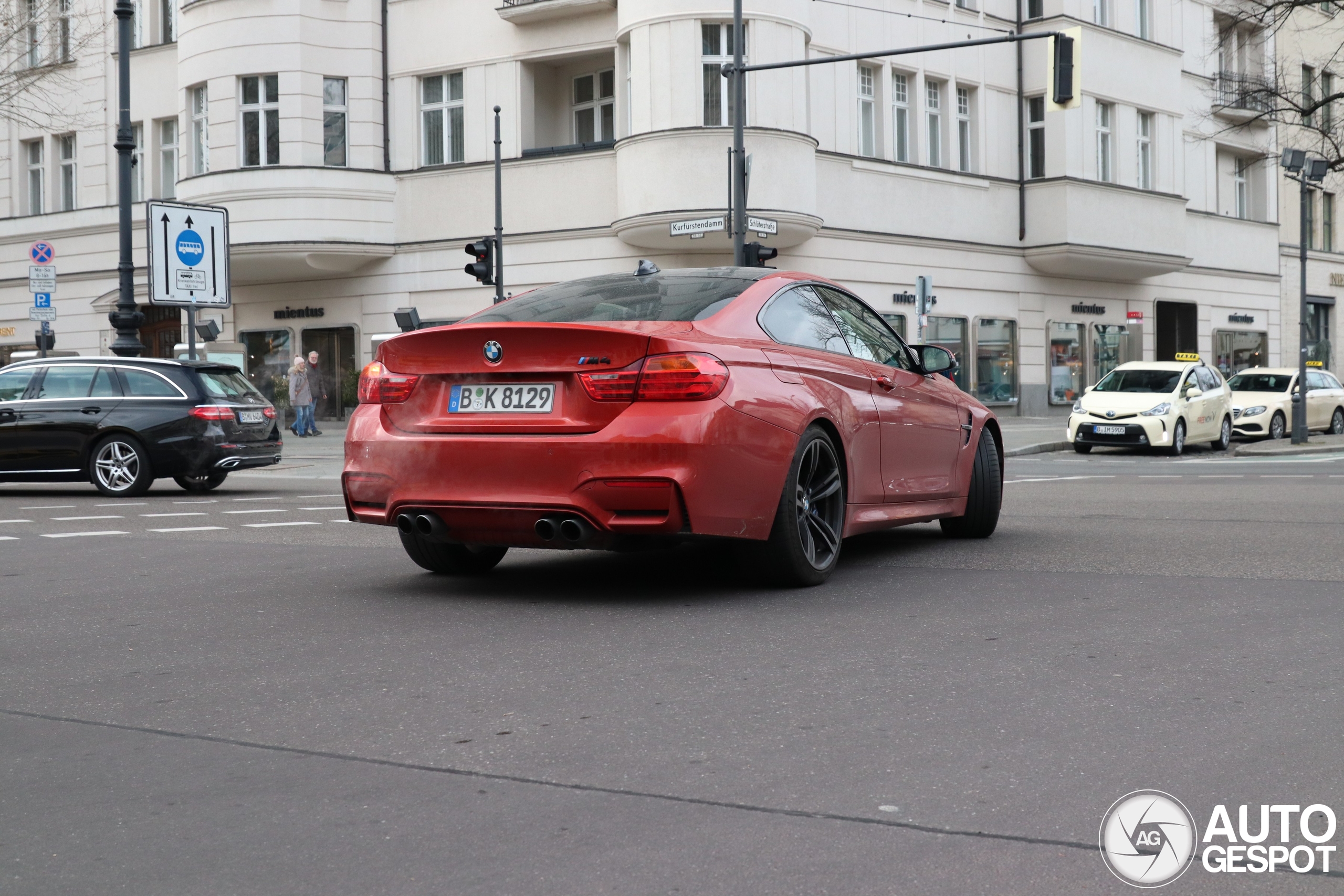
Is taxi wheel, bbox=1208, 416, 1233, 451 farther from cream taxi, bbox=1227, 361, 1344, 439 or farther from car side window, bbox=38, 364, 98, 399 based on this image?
car side window, bbox=38, 364, 98, 399

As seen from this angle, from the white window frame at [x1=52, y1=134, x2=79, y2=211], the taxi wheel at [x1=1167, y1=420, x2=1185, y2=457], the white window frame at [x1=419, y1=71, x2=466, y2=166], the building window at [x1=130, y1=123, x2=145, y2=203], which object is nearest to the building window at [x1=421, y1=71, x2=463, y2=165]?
the white window frame at [x1=419, y1=71, x2=466, y2=166]

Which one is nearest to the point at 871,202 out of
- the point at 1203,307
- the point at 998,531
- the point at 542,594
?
the point at 1203,307

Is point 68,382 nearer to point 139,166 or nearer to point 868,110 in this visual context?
point 868,110

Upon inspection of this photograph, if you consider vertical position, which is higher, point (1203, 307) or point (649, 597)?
point (1203, 307)

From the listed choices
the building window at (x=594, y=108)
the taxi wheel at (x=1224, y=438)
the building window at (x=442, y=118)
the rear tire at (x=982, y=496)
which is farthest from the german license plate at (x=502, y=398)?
the building window at (x=442, y=118)

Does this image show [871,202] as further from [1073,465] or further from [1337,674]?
[1337,674]

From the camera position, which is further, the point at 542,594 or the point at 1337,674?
the point at 542,594

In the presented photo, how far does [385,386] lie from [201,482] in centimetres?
1096

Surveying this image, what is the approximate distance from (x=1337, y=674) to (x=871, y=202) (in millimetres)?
28712

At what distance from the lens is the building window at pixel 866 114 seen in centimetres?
3334

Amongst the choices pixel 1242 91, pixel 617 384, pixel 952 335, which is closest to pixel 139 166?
pixel 952 335

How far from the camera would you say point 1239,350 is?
4441 centimetres

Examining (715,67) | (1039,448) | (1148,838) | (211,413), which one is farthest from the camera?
(715,67)

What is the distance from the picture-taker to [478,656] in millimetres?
5633
